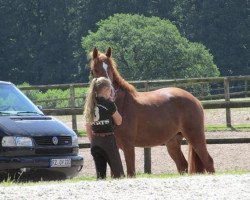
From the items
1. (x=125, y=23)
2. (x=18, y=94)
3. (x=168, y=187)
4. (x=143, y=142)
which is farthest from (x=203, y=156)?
(x=125, y=23)

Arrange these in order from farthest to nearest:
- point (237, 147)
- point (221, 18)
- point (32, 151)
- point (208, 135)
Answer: point (221, 18), point (208, 135), point (237, 147), point (32, 151)

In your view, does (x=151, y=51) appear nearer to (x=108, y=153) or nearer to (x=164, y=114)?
(x=164, y=114)

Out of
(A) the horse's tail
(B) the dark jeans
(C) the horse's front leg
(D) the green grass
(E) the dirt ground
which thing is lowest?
(E) the dirt ground

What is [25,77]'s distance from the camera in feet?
301

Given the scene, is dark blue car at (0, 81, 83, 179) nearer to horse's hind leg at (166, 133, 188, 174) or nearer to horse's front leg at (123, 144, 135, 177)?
horse's front leg at (123, 144, 135, 177)

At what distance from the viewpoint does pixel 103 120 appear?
37.5ft

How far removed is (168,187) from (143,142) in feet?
15.6

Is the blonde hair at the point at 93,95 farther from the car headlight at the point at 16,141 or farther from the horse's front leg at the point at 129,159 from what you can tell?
the horse's front leg at the point at 129,159

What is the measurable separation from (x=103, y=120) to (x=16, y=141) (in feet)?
6.14

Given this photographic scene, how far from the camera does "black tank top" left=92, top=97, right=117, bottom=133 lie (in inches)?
450

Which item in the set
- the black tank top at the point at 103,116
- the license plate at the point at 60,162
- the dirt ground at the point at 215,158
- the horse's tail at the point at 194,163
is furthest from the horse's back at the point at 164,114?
the black tank top at the point at 103,116

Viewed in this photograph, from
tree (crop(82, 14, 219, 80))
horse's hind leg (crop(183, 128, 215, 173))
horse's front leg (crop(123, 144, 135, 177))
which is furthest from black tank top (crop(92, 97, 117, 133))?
tree (crop(82, 14, 219, 80))

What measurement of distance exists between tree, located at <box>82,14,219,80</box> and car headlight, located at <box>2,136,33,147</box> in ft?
197

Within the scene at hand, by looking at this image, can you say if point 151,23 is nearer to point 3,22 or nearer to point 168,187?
point 3,22
